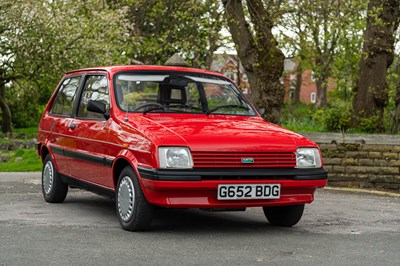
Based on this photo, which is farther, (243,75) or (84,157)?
(243,75)

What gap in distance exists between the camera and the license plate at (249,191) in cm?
767

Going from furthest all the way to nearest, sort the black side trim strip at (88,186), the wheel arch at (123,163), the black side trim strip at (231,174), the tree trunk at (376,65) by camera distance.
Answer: the tree trunk at (376,65) → the black side trim strip at (88,186) → the wheel arch at (123,163) → the black side trim strip at (231,174)

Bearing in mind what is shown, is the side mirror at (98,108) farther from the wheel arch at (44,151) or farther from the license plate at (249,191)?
the wheel arch at (44,151)

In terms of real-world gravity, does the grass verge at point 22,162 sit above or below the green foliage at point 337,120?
below

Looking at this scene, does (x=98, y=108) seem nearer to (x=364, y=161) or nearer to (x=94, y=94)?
(x=94, y=94)

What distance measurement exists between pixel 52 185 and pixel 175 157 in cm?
344

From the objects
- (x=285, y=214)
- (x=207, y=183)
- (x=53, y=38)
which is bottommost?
(x=285, y=214)

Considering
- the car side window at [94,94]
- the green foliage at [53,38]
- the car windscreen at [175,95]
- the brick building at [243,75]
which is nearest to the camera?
the car windscreen at [175,95]

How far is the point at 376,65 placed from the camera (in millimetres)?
18641

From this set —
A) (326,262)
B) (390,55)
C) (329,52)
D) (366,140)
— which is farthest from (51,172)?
(329,52)

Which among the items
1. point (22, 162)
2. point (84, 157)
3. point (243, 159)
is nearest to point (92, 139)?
point (84, 157)

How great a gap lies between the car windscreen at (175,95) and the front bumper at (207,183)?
4.56 ft

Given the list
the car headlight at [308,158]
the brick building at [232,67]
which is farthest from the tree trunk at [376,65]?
the car headlight at [308,158]

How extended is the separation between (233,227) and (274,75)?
29.7 ft
